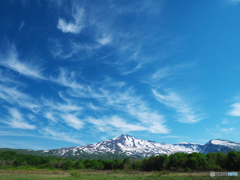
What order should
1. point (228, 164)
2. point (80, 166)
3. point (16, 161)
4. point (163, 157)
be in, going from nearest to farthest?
point (228, 164) → point (163, 157) → point (80, 166) → point (16, 161)

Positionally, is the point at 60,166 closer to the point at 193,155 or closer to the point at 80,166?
the point at 80,166

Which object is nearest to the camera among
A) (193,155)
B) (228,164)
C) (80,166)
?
(228,164)

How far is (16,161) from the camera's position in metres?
118

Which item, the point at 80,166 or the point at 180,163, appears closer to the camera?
the point at 180,163

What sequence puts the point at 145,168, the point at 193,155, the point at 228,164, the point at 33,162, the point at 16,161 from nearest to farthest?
the point at 228,164 → the point at 193,155 → the point at 145,168 → the point at 16,161 → the point at 33,162

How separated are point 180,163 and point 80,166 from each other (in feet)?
213

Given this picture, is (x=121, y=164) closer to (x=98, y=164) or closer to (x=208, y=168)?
(x=98, y=164)

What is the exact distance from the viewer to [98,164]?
10794 cm

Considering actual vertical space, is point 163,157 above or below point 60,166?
above

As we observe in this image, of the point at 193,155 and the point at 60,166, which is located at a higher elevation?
the point at 193,155

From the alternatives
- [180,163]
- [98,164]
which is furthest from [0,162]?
[180,163]

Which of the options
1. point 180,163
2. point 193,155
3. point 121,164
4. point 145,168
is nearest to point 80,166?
point 121,164

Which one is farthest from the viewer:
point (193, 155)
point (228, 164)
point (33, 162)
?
point (33, 162)

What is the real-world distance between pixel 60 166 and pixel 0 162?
134 feet
